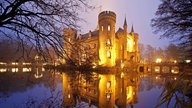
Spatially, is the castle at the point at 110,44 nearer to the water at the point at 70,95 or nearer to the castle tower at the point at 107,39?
the castle tower at the point at 107,39

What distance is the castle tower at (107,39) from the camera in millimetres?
49463

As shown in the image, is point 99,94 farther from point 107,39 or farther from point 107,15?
point 107,15

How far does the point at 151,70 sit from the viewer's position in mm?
54469

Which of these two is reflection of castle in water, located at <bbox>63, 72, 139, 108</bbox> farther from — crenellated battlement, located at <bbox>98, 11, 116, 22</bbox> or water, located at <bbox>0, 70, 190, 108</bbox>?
crenellated battlement, located at <bbox>98, 11, 116, 22</bbox>

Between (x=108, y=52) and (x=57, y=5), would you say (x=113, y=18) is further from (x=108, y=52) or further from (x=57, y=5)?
(x=57, y=5)

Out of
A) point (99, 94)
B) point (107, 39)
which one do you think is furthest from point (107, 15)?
point (99, 94)

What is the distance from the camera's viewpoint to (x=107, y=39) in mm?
50625

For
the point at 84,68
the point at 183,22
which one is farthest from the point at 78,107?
the point at 183,22

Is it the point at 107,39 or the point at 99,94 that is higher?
the point at 107,39

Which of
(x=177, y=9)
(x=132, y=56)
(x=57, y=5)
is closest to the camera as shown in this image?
(x=57, y=5)

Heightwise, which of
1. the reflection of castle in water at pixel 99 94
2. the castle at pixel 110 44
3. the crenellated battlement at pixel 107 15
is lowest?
the reflection of castle in water at pixel 99 94

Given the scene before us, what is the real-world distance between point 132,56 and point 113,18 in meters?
15.6

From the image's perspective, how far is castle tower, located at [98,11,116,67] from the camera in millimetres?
49463

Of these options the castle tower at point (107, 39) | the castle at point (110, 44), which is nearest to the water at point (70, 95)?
the castle at point (110, 44)
